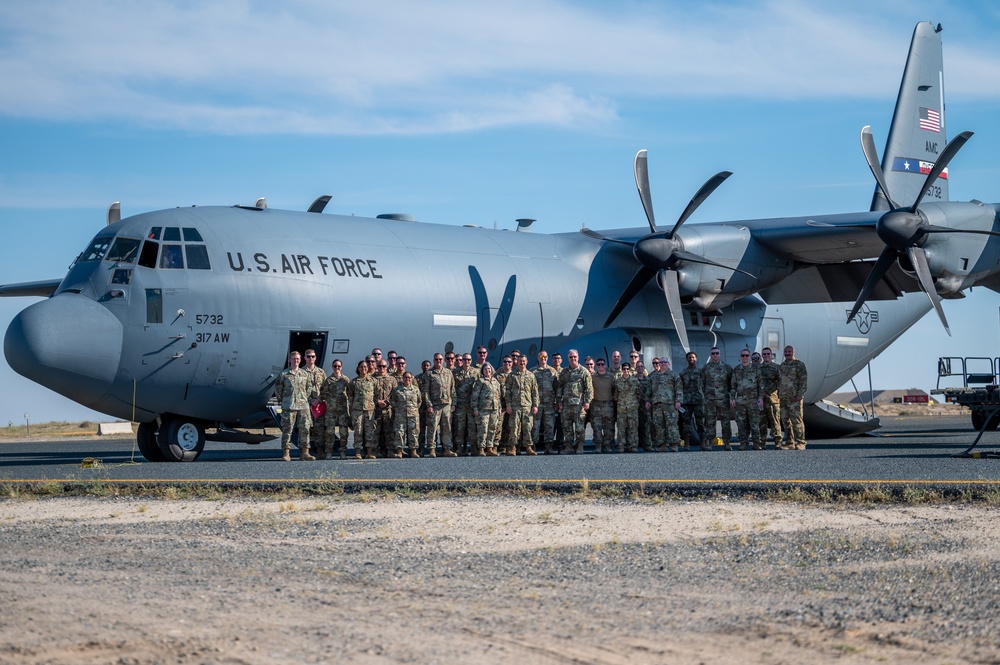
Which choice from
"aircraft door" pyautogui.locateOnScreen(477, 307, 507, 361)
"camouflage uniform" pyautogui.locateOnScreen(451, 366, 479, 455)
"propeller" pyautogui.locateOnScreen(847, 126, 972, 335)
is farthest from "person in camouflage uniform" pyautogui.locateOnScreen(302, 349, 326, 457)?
"propeller" pyautogui.locateOnScreen(847, 126, 972, 335)

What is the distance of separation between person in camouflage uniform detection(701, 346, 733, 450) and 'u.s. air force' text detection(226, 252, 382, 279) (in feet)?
19.5

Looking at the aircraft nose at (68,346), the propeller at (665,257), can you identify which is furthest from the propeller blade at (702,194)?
the aircraft nose at (68,346)

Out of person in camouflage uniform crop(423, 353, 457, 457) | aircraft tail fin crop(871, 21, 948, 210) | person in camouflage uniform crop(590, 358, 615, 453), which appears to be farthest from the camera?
aircraft tail fin crop(871, 21, 948, 210)

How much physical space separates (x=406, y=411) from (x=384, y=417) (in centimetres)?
57

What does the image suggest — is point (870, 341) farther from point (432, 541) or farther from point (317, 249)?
point (432, 541)

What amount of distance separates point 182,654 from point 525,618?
192cm

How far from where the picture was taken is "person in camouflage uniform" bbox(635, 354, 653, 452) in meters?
19.5

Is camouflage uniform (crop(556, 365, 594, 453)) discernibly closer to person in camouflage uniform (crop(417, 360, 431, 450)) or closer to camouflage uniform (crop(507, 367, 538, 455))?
camouflage uniform (crop(507, 367, 538, 455))

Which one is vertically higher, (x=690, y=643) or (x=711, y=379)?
(x=711, y=379)

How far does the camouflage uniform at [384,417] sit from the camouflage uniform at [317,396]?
0.82m

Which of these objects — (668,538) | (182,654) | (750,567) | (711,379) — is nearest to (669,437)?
(711,379)

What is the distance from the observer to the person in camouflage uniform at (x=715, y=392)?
19.5 metres

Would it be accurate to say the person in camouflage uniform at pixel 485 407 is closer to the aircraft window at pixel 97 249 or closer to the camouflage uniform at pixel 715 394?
the camouflage uniform at pixel 715 394

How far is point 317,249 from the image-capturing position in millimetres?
18062
